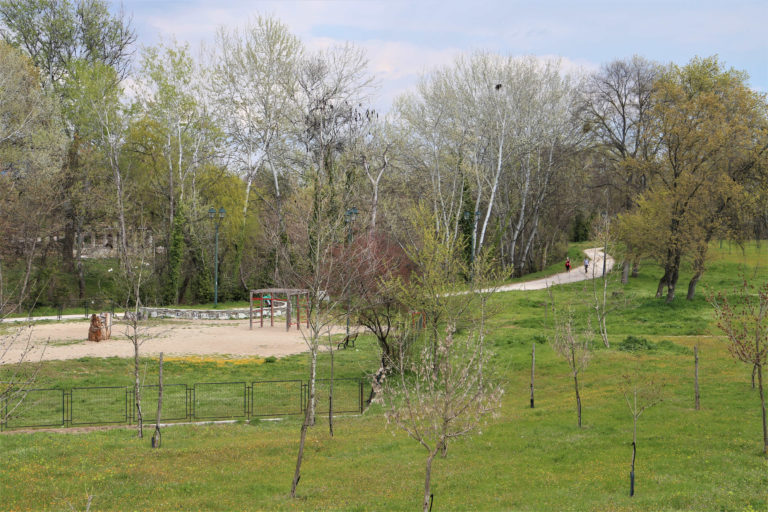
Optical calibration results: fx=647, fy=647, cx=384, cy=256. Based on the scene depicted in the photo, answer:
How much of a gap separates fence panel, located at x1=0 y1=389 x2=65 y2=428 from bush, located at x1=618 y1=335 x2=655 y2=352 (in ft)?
70.4

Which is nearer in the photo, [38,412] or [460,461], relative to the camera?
[460,461]

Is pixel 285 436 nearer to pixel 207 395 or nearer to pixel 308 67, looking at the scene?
pixel 207 395

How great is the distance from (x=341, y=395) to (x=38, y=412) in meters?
9.79

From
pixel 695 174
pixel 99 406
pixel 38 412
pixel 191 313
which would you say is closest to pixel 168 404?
pixel 99 406

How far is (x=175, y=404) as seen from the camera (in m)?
21.2

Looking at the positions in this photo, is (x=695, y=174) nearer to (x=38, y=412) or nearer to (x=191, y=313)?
(x=191, y=313)

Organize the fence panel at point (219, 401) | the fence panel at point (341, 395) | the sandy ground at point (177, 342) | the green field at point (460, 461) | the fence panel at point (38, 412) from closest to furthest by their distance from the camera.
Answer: the green field at point (460, 461), the fence panel at point (38, 412), the fence panel at point (219, 401), the fence panel at point (341, 395), the sandy ground at point (177, 342)

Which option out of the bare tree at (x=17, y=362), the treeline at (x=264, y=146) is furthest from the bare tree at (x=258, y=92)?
the bare tree at (x=17, y=362)

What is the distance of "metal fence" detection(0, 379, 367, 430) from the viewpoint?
19312mm

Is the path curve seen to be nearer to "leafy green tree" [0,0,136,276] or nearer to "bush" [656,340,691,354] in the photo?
"bush" [656,340,691,354]

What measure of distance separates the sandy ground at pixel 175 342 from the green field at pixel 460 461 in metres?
4.66

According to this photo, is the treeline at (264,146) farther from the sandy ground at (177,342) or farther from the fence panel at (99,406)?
the fence panel at (99,406)

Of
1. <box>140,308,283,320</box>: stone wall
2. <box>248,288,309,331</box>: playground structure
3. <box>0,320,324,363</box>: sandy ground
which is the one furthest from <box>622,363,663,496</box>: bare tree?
<box>140,308,283,320</box>: stone wall

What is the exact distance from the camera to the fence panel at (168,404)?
1995cm
